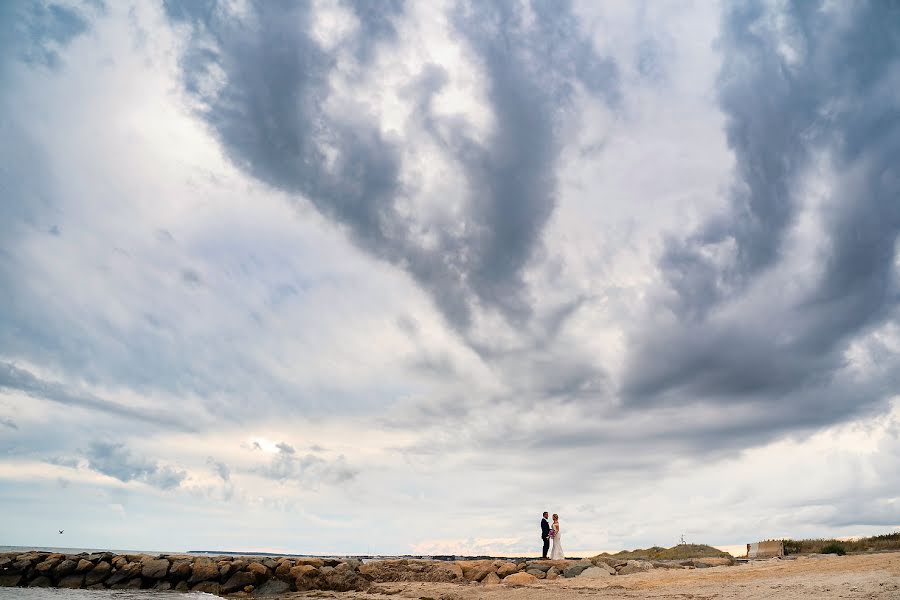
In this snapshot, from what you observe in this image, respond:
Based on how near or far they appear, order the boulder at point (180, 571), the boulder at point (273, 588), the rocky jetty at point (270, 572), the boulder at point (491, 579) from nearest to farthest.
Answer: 1. the boulder at point (491, 579)
2. the rocky jetty at point (270, 572)
3. the boulder at point (273, 588)
4. the boulder at point (180, 571)

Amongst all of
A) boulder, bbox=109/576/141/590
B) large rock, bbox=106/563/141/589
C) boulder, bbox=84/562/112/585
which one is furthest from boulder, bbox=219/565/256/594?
boulder, bbox=84/562/112/585

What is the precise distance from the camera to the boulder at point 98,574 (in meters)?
30.3

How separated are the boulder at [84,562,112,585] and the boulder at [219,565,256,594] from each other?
7835 mm

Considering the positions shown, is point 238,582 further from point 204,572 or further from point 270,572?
point 204,572

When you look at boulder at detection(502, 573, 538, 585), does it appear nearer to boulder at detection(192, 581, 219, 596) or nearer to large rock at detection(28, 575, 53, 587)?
boulder at detection(192, 581, 219, 596)

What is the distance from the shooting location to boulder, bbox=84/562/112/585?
30.3m

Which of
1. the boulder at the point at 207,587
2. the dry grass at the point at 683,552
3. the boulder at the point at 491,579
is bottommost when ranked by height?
the boulder at the point at 207,587

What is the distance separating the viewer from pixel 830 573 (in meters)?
14.6

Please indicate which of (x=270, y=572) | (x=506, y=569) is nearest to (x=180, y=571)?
(x=270, y=572)

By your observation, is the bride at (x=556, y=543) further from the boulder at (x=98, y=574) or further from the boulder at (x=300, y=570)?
the boulder at (x=98, y=574)

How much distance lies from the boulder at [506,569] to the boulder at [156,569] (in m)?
16.2

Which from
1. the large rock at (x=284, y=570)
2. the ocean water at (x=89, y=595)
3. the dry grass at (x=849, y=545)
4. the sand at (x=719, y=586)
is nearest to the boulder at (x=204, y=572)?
the ocean water at (x=89, y=595)

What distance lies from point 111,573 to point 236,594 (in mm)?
8910

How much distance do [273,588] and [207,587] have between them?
395 centimetres
